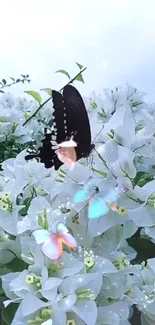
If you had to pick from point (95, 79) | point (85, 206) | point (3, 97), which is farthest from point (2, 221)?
point (95, 79)

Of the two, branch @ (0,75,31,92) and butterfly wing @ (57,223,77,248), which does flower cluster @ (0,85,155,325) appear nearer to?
butterfly wing @ (57,223,77,248)

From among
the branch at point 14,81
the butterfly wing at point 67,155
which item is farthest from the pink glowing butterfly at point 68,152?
the branch at point 14,81

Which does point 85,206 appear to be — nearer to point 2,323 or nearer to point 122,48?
point 2,323

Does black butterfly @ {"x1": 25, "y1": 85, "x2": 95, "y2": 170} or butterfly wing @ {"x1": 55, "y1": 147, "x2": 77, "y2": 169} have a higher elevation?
black butterfly @ {"x1": 25, "y1": 85, "x2": 95, "y2": 170}

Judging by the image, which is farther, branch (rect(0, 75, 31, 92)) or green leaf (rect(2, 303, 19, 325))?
branch (rect(0, 75, 31, 92))

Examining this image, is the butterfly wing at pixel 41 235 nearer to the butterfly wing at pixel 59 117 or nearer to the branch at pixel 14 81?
the butterfly wing at pixel 59 117

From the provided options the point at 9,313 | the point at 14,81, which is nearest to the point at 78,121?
the point at 9,313

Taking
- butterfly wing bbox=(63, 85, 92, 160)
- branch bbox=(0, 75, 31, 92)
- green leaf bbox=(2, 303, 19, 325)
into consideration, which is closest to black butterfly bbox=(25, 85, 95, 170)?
butterfly wing bbox=(63, 85, 92, 160)
